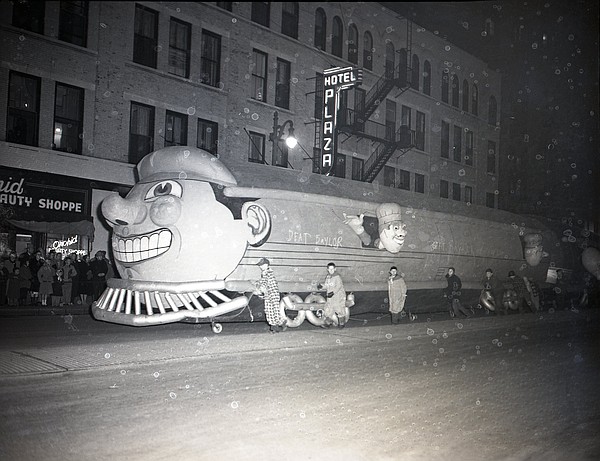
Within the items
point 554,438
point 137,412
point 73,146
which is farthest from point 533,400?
point 73,146

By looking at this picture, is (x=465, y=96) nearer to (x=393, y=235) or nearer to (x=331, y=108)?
(x=331, y=108)

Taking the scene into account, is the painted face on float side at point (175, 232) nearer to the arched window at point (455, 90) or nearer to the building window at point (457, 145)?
the building window at point (457, 145)

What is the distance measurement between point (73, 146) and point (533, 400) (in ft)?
56.6

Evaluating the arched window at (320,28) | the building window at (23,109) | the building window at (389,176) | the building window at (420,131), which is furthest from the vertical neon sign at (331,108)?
the building window at (23,109)

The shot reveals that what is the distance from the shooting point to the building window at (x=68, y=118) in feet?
65.0

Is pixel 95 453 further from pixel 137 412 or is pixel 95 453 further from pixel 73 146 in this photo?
pixel 73 146

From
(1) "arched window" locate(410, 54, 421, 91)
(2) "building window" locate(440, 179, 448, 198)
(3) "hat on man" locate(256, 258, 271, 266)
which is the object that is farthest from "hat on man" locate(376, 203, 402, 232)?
(2) "building window" locate(440, 179, 448, 198)

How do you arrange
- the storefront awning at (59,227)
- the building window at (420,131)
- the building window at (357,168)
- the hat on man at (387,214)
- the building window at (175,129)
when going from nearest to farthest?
the hat on man at (387,214) → the storefront awning at (59,227) → the building window at (175,129) → the building window at (357,168) → the building window at (420,131)

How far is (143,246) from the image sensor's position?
11398mm

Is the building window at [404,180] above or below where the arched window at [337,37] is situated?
below

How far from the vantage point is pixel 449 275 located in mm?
17047

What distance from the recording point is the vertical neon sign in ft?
82.4

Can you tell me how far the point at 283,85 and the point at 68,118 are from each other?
9.76 metres

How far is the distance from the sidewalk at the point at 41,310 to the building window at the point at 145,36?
9.36 m
